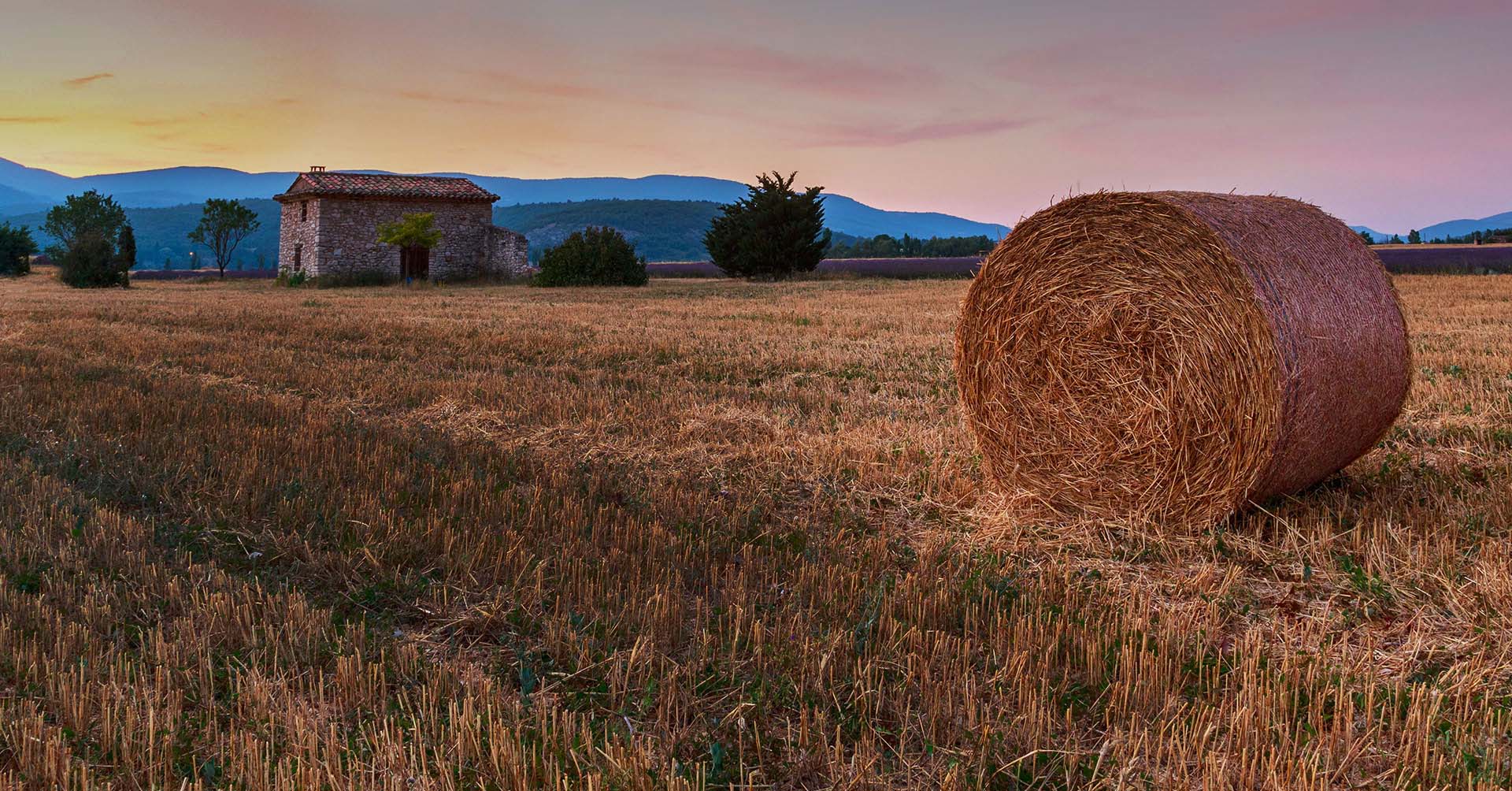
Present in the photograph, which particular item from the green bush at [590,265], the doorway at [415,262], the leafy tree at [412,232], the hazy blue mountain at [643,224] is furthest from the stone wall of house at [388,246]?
the hazy blue mountain at [643,224]

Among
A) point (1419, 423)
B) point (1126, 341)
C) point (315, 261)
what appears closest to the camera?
point (1126, 341)

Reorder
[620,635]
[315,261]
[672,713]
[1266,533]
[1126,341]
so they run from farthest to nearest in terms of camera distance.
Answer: [315,261] → [1126,341] → [1266,533] → [620,635] → [672,713]

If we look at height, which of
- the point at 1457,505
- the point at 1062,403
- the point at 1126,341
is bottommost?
the point at 1457,505

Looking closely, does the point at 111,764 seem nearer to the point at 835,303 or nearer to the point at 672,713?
the point at 672,713

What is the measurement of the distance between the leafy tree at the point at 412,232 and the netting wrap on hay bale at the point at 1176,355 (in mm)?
39069

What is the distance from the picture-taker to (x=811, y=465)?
7621 millimetres

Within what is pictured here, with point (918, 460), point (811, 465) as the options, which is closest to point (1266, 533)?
point (918, 460)

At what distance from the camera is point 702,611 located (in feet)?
15.1

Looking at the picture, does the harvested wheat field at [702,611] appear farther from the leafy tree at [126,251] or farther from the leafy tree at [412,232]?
the leafy tree at [126,251]

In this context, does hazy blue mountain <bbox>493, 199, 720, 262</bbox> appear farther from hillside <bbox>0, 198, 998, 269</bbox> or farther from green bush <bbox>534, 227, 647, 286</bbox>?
green bush <bbox>534, 227, 647, 286</bbox>

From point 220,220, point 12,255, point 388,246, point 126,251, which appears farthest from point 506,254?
point 220,220

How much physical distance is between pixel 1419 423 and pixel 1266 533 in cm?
342

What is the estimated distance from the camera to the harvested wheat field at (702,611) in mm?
3303

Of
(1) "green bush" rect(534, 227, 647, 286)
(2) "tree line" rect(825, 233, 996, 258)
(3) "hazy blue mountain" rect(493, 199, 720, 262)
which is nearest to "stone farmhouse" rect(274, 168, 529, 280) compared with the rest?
(1) "green bush" rect(534, 227, 647, 286)
